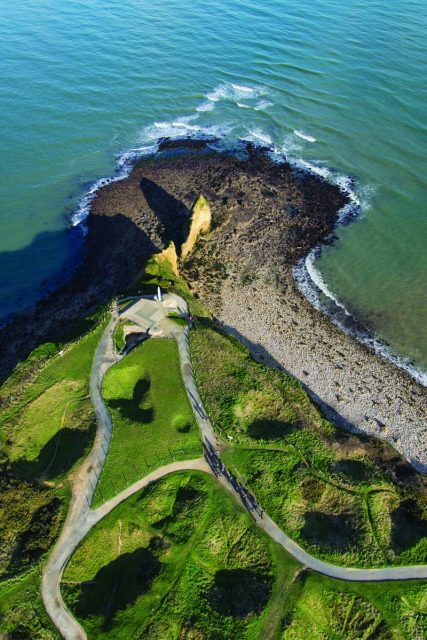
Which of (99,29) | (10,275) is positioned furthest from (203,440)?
(99,29)

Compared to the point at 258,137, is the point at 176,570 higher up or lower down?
lower down

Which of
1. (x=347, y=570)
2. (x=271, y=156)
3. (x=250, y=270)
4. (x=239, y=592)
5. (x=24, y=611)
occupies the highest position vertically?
(x=271, y=156)

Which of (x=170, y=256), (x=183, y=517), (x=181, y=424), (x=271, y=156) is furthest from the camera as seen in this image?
→ (x=271, y=156)

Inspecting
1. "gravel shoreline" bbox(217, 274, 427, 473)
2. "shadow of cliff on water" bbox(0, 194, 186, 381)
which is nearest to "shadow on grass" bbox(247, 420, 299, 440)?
"gravel shoreline" bbox(217, 274, 427, 473)

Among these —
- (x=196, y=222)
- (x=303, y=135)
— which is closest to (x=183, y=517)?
(x=196, y=222)

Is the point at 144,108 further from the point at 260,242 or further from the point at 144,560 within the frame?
the point at 144,560

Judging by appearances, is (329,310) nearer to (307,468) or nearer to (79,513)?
(307,468)
